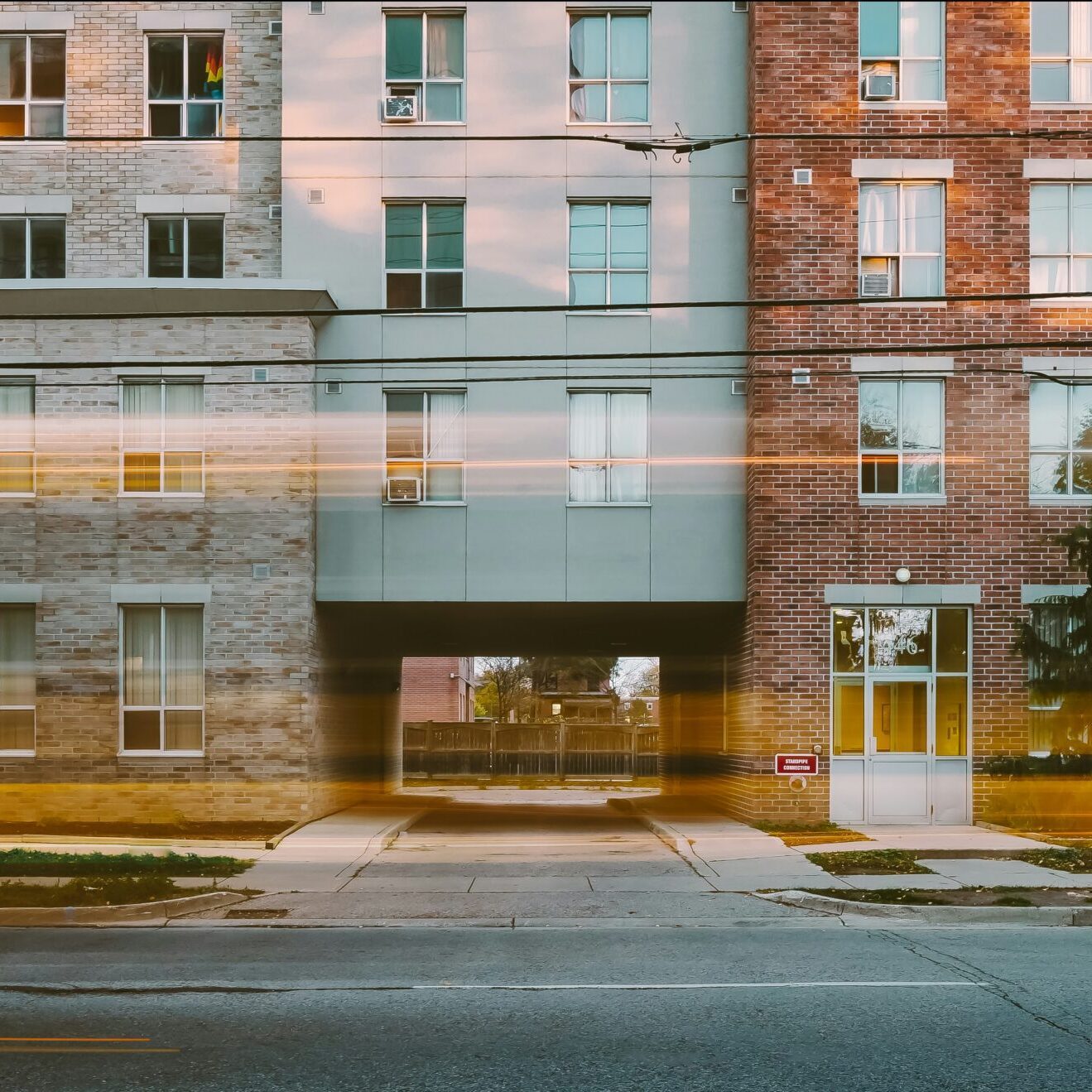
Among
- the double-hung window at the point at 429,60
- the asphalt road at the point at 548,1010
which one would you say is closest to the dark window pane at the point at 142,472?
the double-hung window at the point at 429,60

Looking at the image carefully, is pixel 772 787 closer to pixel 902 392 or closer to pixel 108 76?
pixel 902 392

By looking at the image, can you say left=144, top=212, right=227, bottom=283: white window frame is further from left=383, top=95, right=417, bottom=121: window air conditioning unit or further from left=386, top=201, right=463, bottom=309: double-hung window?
left=383, top=95, right=417, bottom=121: window air conditioning unit

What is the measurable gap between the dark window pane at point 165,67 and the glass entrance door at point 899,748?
1444 centimetres

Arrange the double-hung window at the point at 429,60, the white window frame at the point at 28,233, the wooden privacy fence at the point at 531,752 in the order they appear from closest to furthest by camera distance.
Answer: the double-hung window at the point at 429,60
the white window frame at the point at 28,233
the wooden privacy fence at the point at 531,752

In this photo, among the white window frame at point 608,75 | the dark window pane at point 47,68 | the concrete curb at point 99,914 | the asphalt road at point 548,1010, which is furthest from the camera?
the dark window pane at point 47,68

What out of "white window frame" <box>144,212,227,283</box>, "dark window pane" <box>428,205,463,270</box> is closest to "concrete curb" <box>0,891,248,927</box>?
"dark window pane" <box>428,205,463,270</box>

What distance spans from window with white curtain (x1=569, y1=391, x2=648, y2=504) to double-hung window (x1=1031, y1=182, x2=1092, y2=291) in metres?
6.23

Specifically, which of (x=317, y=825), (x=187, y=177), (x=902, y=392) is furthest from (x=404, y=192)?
(x=317, y=825)

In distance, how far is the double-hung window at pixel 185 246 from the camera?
2134 centimetres

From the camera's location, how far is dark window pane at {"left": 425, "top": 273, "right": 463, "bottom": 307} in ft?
67.7

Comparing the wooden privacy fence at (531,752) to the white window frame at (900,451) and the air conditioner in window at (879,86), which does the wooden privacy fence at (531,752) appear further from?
the air conditioner in window at (879,86)

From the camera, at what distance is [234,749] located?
64.4 feet

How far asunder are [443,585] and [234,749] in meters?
3.94

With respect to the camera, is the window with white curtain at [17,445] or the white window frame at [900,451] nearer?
the white window frame at [900,451]
